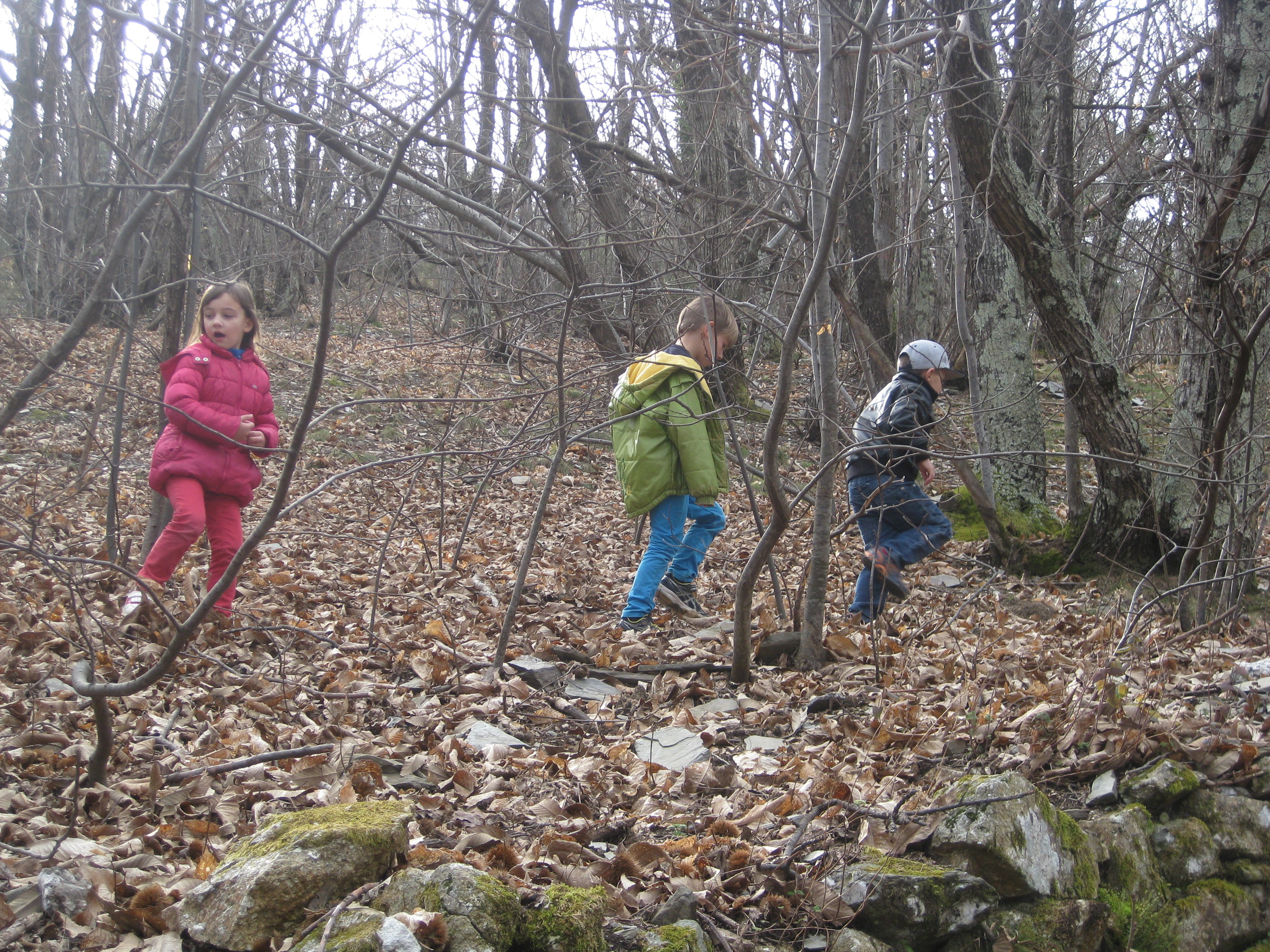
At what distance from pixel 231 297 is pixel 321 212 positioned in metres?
4.48

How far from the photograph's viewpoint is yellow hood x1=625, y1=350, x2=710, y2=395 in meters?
4.39

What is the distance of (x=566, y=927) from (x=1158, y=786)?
6.97ft

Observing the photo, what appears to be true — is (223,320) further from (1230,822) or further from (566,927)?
(1230,822)

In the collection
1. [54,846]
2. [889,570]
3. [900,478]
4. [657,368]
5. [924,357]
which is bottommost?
[54,846]

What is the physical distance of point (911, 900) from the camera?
238 centimetres

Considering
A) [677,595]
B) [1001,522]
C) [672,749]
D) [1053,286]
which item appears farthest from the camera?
[1001,522]

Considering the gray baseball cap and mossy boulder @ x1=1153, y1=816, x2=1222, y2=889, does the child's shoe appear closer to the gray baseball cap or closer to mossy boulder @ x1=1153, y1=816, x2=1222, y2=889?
the gray baseball cap

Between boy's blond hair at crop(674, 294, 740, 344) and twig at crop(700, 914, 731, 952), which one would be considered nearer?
twig at crop(700, 914, 731, 952)

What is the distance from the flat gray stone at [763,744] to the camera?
133 inches

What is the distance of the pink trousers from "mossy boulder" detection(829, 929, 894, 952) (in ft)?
9.49

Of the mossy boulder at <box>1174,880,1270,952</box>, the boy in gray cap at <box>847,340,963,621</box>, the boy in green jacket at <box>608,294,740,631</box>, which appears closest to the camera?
the mossy boulder at <box>1174,880,1270,952</box>

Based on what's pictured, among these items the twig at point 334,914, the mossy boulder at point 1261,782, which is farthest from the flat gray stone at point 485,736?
the mossy boulder at point 1261,782

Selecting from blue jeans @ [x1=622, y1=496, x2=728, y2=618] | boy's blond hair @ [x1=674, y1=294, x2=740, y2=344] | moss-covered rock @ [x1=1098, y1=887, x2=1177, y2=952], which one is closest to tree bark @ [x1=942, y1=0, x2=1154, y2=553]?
boy's blond hair @ [x1=674, y1=294, x2=740, y2=344]

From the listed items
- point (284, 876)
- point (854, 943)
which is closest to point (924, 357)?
point (854, 943)
